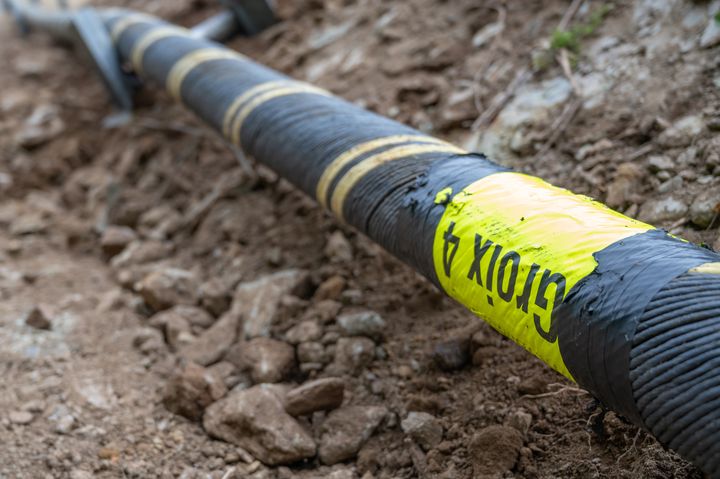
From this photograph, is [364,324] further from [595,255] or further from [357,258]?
[595,255]

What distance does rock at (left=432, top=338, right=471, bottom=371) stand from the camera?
1.84 metres

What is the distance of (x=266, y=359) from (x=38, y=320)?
894 millimetres

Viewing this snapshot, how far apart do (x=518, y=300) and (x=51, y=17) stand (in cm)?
432

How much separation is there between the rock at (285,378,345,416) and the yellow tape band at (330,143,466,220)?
0.54 m

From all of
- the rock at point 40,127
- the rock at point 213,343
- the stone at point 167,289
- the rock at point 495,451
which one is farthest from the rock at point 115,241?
the rock at point 495,451

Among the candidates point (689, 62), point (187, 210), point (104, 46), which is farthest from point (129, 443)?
point (104, 46)

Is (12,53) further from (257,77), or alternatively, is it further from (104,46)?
(257,77)

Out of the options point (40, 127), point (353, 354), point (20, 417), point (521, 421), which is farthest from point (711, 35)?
point (40, 127)

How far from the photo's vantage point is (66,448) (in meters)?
1.74

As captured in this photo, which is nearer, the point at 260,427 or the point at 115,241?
the point at 260,427

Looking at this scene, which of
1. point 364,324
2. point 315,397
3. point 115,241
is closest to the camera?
point 315,397

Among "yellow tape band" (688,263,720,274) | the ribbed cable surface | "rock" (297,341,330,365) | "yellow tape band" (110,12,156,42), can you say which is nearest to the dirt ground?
"rock" (297,341,330,365)

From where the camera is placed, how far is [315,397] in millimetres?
1821

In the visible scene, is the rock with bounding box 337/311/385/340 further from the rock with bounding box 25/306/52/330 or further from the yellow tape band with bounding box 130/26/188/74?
the yellow tape band with bounding box 130/26/188/74
